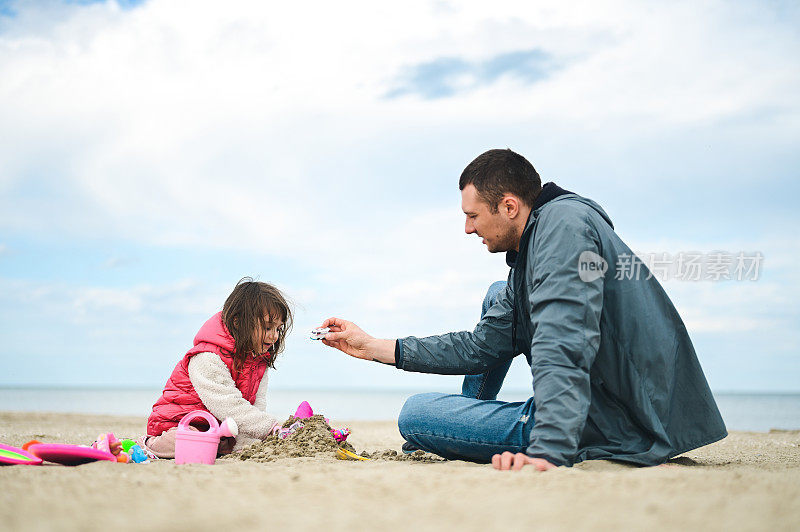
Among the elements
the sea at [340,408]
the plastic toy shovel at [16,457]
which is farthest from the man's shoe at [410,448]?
the sea at [340,408]

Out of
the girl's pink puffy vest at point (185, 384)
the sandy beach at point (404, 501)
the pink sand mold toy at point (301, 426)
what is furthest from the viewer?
the girl's pink puffy vest at point (185, 384)

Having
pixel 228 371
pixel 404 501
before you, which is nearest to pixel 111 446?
pixel 228 371

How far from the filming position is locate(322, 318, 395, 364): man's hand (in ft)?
12.7

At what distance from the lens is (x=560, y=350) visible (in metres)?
2.75

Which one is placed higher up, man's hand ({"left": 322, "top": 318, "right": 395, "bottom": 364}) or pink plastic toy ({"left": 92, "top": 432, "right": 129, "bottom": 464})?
man's hand ({"left": 322, "top": 318, "right": 395, "bottom": 364})

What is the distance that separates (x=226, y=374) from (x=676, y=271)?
3007mm

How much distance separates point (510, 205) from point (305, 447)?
5.94 feet

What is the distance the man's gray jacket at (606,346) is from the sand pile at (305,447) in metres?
1.13

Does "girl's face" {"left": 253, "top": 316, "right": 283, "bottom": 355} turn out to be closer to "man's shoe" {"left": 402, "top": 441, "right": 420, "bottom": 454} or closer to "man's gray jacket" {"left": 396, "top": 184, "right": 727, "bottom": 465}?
"man's shoe" {"left": 402, "top": 441, "right": 420, "bottom": 454}

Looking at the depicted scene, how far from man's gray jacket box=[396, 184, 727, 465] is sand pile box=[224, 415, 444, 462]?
44.6 inches

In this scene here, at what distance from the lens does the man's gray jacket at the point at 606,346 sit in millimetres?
2773

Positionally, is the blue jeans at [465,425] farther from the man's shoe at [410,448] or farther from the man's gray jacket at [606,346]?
the man's gray jacket at [606,346]

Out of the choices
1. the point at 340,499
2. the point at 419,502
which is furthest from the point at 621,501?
the point at 340,499

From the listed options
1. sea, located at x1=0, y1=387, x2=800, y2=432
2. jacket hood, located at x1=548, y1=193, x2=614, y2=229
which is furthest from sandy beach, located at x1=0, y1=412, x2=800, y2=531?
sea, located at x1=0, y1=387, x2=800, y2=432
